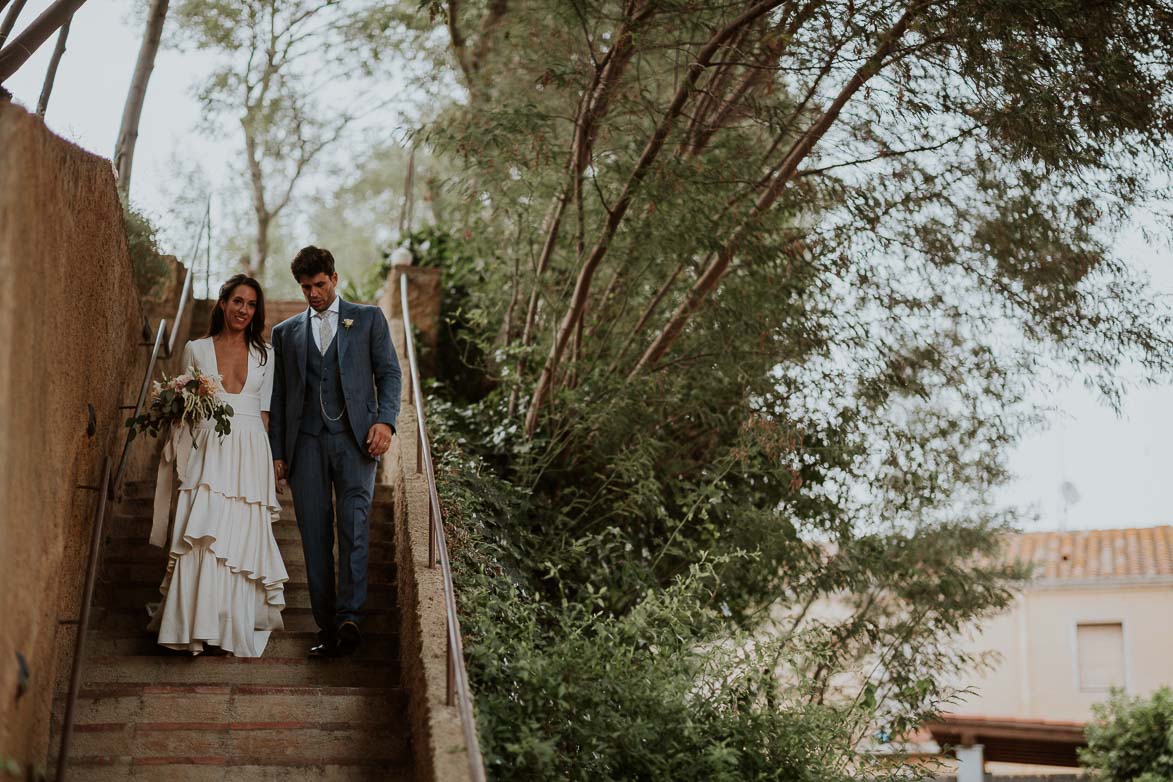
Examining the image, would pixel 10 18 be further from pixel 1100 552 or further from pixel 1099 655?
pixel 1100 552

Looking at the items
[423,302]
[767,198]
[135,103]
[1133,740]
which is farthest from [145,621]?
[1133,740]

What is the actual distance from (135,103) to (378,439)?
188 inches

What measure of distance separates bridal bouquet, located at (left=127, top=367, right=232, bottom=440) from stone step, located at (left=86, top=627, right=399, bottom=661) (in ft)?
3.15

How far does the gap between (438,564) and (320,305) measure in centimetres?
143

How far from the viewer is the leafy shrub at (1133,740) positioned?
14.6 metres

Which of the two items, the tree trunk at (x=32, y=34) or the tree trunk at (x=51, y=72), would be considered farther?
the tree trunk at (x=51, y=72)

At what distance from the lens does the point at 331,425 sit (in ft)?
18.5

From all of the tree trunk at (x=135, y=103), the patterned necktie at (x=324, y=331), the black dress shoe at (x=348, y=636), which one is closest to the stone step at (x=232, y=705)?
the black dress shoe at (x=348, y=636)

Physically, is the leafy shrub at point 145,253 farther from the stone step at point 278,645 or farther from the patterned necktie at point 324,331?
the stone step at point 278,645

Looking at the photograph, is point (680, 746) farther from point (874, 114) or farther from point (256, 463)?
point (874, 114)

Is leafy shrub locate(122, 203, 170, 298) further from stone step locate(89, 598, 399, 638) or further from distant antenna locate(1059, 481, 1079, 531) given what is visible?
distant antenna locate(1059, 481, 1079, 531)

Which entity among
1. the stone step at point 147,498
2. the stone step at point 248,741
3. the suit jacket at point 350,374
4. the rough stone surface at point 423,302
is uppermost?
the rough stone surface at point 423,302

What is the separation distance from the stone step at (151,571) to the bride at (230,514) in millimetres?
517

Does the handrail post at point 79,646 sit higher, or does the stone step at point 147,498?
the stone step at point 147,498
